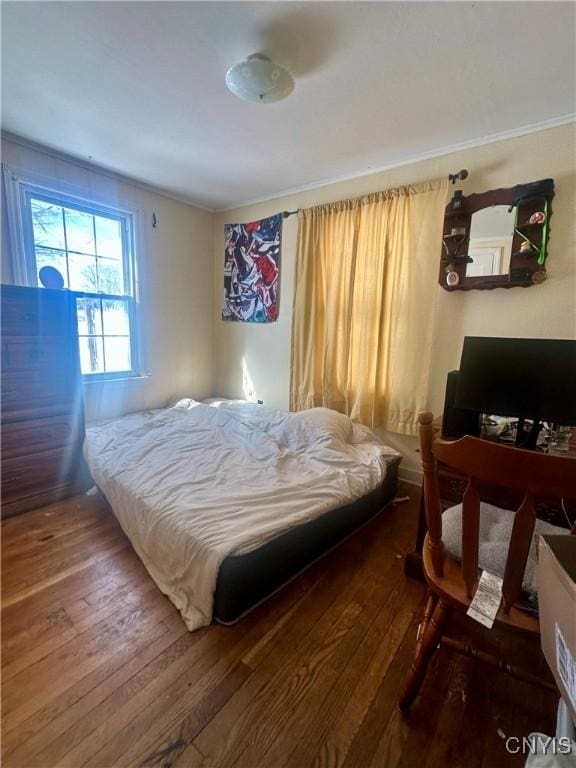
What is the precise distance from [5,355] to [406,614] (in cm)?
255

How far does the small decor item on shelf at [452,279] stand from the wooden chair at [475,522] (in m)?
1.69

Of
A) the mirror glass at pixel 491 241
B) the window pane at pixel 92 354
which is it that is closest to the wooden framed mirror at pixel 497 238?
the mirror glass at pixel 491 241

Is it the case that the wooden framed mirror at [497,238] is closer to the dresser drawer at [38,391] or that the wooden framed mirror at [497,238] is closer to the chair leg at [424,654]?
the chair leg at [424,654]

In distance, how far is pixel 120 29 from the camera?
4.61 feet

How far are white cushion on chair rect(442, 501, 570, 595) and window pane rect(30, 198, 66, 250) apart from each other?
3.21 meters

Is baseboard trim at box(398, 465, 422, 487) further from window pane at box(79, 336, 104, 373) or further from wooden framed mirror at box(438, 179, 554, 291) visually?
window pane at box(79, 336, 104, 373)

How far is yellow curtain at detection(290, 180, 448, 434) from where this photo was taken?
2.40 metres

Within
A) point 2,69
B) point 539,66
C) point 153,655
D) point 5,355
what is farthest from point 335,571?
point 2,69

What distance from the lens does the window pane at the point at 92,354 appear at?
2.88 m

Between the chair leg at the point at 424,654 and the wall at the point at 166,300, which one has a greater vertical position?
the wall at the point at 166,300

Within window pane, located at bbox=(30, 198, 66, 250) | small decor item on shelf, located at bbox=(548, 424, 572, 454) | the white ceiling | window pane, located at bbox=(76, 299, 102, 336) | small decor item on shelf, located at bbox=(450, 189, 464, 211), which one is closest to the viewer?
the white ceiling

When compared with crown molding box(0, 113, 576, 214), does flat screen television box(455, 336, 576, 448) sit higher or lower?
lower

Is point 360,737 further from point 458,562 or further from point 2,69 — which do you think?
point 2,69

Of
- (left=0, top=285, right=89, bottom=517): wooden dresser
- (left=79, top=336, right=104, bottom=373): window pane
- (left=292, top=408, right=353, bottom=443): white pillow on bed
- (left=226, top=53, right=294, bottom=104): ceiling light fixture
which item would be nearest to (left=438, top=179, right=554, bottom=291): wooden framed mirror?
(left=292, top=408, right=353, bottom=443): white pillow on bed
